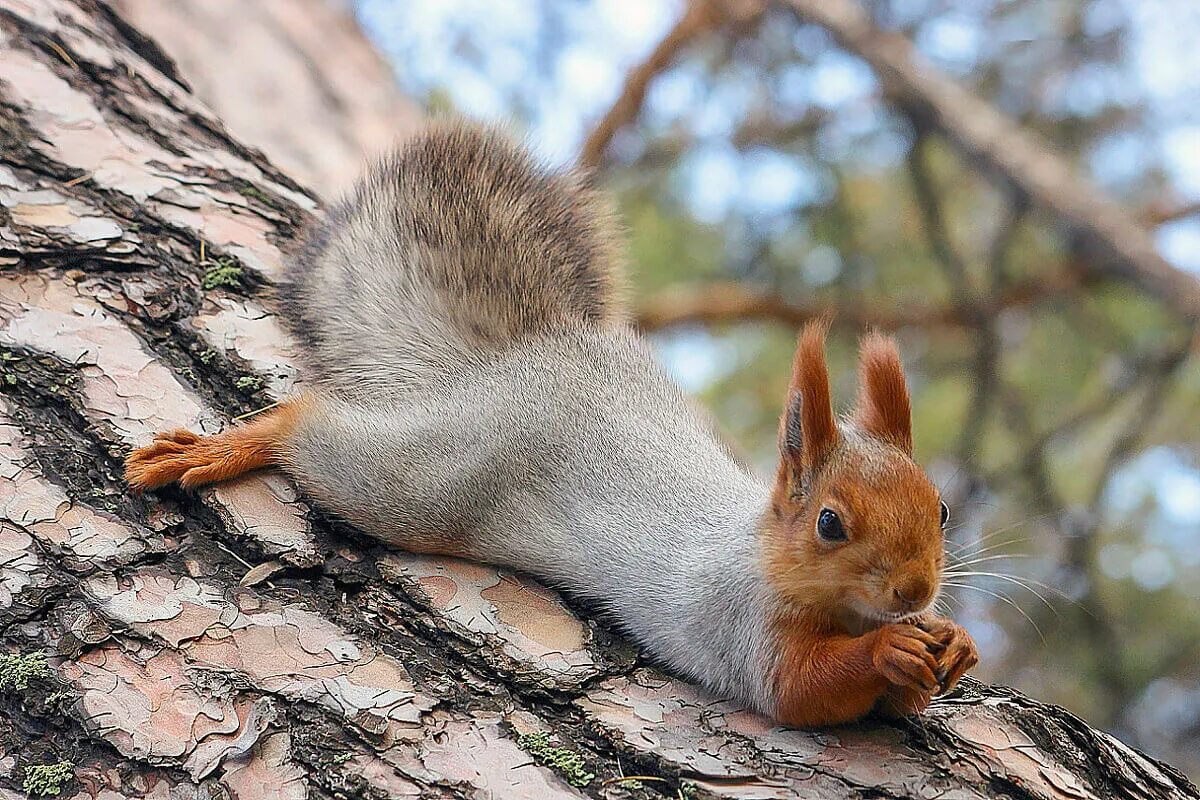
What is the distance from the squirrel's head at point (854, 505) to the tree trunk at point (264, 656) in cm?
18

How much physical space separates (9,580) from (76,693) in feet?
0.71

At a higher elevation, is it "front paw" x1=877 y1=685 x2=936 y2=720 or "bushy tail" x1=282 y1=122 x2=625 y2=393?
"bushy tail" x1=282 y1=122 x2=625 y2=393

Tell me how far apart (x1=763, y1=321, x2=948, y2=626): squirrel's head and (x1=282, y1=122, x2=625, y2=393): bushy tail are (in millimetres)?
626

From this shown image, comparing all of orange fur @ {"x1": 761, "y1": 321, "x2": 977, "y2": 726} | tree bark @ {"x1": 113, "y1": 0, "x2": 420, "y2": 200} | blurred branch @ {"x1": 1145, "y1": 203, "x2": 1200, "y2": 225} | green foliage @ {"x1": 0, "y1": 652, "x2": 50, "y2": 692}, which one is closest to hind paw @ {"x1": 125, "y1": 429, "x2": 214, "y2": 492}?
green foliage @ {"x1": 0, "y1": 652, "x2": 50, "y2": 692}

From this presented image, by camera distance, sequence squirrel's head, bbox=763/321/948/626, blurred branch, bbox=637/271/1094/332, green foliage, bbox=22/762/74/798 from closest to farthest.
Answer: green foliage, bbox=22/762/74/798 → squirrel's head, bbox=763/321/948/626 → blurred branch, bbox=637/271/1094/332

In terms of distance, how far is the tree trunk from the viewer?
50.4 inches

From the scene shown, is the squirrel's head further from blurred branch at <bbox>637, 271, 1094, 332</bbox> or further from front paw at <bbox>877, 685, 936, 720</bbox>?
blurred branch at <bbox>637, 271, 1094, 332</bbox>

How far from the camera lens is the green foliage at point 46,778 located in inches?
49.1

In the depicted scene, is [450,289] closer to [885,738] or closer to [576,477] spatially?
[576,477]

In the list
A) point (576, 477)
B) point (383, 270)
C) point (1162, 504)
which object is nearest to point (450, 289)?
point (383, 270)

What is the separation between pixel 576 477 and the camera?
68.2 inches

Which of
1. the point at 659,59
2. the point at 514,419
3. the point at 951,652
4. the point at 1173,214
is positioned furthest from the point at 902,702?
the point at 659,59

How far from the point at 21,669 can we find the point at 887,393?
121 centimetres

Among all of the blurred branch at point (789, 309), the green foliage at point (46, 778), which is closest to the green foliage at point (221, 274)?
the green foliage at point (46, 778)
